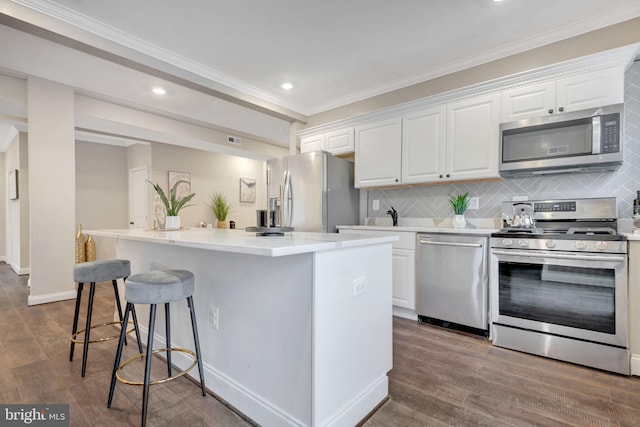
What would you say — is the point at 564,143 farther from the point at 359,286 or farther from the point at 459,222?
the point at 359,286

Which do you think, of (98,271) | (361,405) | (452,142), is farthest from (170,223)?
(452,142)

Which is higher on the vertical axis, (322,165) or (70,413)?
(322,165)

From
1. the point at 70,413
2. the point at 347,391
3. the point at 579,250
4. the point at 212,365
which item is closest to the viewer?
the point at 347,391

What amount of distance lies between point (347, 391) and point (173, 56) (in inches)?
129

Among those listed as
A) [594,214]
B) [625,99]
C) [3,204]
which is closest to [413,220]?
[594,214]

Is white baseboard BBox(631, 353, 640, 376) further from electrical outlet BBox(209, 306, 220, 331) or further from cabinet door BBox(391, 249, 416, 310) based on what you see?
electrical outlet BBox(209, 306, 220, 331)

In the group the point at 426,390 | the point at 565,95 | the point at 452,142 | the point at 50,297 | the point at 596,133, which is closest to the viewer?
the point at 426,390

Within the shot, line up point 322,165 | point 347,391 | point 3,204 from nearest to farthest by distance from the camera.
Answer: point 347,391 < point 322,165 < point 3,204

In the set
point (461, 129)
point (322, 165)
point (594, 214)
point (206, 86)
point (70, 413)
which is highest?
point (206, 86)

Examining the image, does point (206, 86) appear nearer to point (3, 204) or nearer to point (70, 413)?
point (70, 413)

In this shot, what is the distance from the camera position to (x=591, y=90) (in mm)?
2361

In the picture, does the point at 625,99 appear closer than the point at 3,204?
Yes

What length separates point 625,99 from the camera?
2.49 meters

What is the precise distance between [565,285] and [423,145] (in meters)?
1.72
